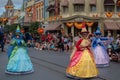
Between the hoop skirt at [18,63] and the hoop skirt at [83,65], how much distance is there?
1.88 m

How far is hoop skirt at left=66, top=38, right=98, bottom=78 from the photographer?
11.2m

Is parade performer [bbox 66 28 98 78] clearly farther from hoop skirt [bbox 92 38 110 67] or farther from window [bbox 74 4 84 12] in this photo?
window [bbox 74 4 84 12]

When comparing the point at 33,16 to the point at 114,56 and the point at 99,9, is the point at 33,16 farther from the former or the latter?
the point at 114,56

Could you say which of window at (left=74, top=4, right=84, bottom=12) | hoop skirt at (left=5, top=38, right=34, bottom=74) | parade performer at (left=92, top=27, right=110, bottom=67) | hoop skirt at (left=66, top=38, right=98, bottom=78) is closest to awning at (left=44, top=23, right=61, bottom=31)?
window at (left=74, top=4, right=84, bottom=12)

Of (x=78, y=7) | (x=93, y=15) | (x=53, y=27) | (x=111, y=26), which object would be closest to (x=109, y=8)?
(x=93, y=15)

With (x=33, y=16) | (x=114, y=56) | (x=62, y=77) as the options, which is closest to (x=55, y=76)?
(x=62, y=77)

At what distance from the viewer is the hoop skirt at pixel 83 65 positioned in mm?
11203

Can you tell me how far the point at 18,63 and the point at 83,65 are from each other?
8.35ft

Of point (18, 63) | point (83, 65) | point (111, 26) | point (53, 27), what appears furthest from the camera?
point (53, 27)

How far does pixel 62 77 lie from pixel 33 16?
190 ft

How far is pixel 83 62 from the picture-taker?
37.1ft

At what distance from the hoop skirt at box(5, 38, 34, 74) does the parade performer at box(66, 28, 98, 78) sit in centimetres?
174

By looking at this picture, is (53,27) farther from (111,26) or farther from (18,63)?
(18,63)

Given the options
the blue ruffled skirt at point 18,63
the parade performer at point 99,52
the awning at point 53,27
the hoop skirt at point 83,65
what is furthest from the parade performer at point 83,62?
the awning at point 53,27
